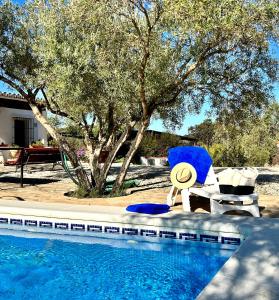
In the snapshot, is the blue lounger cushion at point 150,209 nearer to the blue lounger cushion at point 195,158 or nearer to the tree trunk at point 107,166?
the blue lounger cushion at point 195,158

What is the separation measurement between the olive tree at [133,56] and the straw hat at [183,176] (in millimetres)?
1976

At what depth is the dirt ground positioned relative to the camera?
826cm

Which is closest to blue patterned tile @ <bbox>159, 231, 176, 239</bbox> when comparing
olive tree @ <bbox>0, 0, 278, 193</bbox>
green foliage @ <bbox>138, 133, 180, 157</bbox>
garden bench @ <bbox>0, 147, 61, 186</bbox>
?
olive tree @ <bbox>0, 0, 278, 193</bbox>

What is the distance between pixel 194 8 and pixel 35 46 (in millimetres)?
3984

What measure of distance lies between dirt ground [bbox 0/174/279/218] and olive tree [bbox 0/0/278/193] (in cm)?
83

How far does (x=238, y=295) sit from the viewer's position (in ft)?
11.2

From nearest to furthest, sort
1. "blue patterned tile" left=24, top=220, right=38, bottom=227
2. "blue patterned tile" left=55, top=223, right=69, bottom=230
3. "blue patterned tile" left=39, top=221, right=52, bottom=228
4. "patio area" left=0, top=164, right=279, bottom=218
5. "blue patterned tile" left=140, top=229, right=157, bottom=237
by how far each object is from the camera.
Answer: "blue patterned tile" left=140, top=229, right=157, bottom=237, "blue patterned tile" left=55, top=223, right=69, bottom=230, "blue patterned tile" left=39, top=221, right=52, bottom=228, "blue patterned tile" left=24, top=220, right=38, bottom=227, "patio area" left=0, top=164, right=279, bottom=218

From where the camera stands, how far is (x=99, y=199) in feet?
31.1

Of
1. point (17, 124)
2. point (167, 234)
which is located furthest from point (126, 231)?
point (17, 124)

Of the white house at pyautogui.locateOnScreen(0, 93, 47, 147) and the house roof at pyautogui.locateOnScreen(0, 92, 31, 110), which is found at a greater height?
the house roof at pyautogui.locateOnScreen(0, 92, 31, 110)

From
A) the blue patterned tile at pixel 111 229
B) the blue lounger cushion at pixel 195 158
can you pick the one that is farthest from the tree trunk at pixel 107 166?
the blue patterned tile at pixel 111 229

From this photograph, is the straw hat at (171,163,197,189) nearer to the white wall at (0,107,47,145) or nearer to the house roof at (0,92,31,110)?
the white wall at (0,107,47,145)

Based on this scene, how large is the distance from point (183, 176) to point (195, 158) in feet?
1.88

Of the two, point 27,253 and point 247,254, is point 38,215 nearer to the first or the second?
point 27,253
